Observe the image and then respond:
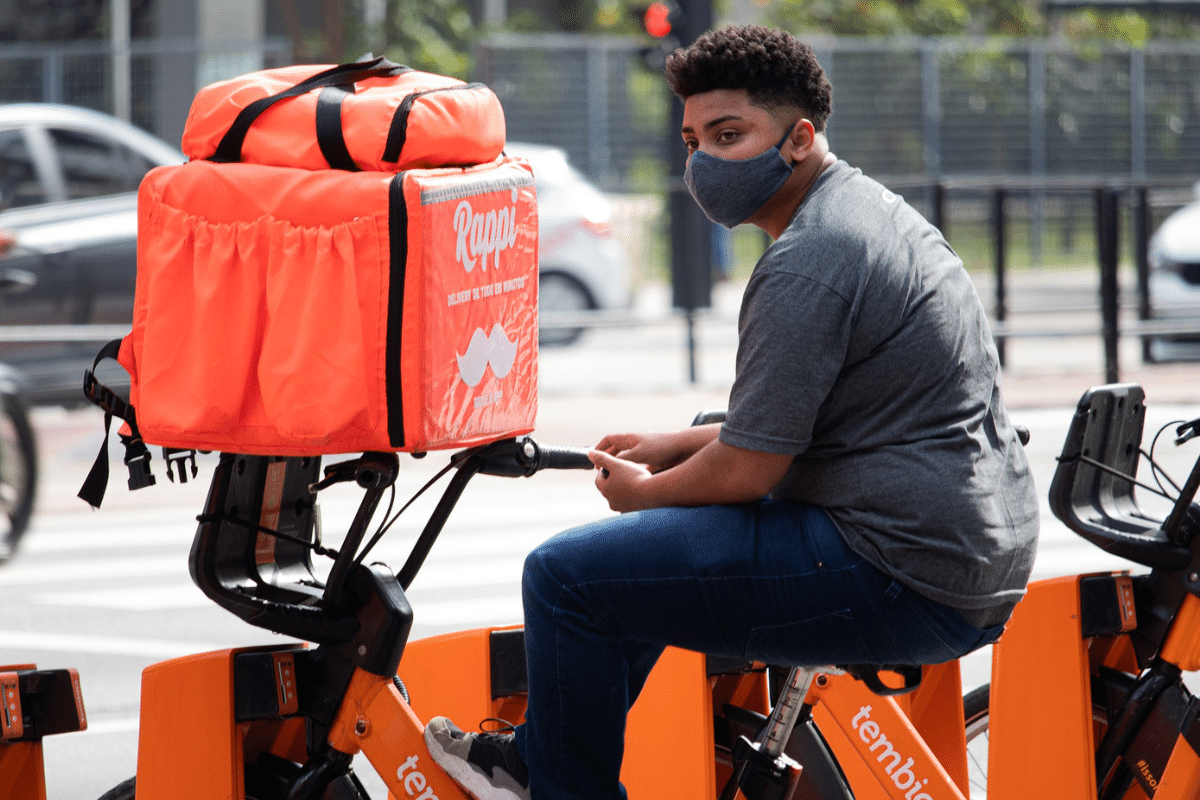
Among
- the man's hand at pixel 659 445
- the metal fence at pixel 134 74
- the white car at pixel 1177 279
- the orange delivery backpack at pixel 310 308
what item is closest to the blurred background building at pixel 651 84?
the metal fence at pixel 134 74

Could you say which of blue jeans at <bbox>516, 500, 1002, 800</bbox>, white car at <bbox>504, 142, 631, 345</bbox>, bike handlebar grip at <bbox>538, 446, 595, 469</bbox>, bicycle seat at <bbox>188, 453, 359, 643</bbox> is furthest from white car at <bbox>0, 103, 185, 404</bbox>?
blue jeans at <bbox>516, 500, 1002, 800</bbox>

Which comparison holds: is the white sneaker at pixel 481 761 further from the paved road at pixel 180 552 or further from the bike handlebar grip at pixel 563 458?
the paved road at pixel 180 552

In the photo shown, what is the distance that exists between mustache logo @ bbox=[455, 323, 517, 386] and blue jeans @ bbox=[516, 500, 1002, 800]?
1.06ft

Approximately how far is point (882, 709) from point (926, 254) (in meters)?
1.22

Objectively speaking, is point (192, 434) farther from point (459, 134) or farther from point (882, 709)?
point (882, 709)

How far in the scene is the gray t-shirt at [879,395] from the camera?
104 inches

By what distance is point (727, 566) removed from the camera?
2.74 m

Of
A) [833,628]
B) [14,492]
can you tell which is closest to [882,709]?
[833,628]

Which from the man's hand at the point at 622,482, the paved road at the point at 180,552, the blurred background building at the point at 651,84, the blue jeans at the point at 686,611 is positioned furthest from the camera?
the blurred background building at the point at 651,84

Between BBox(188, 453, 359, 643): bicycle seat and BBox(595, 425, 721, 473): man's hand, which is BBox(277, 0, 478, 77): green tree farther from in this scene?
BBox(595, 425, 721, 473): man's hand

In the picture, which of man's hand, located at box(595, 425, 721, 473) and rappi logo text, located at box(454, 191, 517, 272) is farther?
man's hand, located at box(595, 425, 721, 473)

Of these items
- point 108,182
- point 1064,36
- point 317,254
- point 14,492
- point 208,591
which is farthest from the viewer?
point 1064,36

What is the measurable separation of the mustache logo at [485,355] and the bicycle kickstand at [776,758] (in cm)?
86

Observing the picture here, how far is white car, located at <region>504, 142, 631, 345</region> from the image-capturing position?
14.9m
